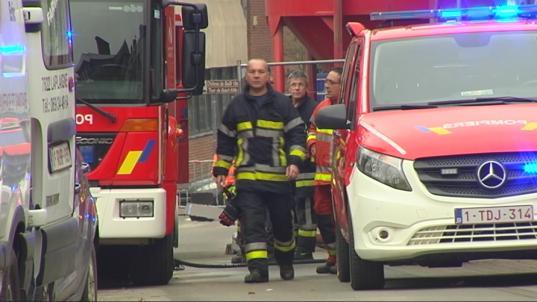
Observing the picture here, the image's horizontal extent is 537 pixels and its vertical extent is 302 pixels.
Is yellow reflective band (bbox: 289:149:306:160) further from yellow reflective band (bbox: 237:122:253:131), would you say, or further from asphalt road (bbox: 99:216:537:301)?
asphalt road (bbox: 99:216:537:301)

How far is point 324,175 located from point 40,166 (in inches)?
200

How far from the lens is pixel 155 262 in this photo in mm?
12164

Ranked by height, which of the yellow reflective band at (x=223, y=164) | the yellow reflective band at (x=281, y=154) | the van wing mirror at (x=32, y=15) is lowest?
the yellow reflective band at (x=223, y=164)

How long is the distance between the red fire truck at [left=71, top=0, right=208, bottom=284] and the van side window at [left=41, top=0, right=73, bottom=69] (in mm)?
2576

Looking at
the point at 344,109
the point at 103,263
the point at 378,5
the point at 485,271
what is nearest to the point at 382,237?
the point at 344,109

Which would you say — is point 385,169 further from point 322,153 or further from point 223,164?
point 322,153

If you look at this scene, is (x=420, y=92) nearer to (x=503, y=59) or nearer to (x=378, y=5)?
(x=503, y=59)

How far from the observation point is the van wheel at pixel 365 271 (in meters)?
9.63

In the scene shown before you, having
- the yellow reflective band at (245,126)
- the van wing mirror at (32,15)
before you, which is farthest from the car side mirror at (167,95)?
the van wing mirror at (32,15)

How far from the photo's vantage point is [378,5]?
20734 mm

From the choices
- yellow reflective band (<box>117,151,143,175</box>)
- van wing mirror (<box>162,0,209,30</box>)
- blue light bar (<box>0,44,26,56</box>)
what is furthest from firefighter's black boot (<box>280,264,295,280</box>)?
blue light bar (<box>0,44,26,56</box>)

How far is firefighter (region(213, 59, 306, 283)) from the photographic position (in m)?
11.3

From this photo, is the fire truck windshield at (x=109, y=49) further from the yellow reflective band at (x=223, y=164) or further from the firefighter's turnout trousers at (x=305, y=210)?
the firefighter's turnout trousers at (x=305, y=210)

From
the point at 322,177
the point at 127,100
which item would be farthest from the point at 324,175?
the point at 127,100
